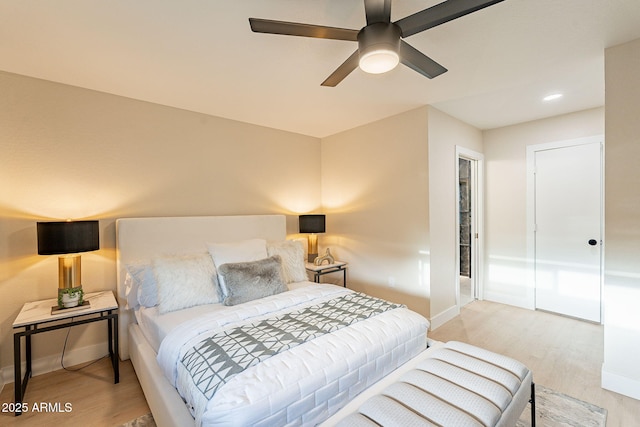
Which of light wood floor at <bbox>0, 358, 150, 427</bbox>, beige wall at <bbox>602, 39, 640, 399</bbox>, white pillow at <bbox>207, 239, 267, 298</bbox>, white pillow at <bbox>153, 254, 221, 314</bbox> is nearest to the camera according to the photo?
light wood floor at <bbox>0, 358, 150, 427</bbox>

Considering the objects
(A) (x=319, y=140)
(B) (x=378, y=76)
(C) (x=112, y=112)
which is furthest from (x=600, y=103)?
(C) (x=112, y=112)

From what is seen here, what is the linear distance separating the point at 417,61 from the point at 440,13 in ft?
1.13

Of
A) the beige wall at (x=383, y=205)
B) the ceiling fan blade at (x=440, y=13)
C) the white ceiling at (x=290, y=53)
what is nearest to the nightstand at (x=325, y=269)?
the beige wall at (x=383, y=205)

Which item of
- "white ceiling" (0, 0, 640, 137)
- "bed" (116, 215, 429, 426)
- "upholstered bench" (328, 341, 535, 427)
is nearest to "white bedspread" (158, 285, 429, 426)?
"bed" (116, 215, 429, 426)

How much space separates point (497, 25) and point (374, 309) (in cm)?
206

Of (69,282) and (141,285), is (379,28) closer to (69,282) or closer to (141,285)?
(141,285)

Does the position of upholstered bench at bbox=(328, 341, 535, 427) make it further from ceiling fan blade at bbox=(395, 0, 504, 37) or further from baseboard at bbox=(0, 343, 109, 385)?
baseboard at bbox=(0, 343, 109, 385)

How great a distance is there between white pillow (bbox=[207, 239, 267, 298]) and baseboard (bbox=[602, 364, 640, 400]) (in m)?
2.96

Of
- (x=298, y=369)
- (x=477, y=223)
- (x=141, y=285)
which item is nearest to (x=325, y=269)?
(x=141, y=285)

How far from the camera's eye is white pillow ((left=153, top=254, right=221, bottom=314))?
2215 millimetres

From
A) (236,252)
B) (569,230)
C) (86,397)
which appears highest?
(569,230)

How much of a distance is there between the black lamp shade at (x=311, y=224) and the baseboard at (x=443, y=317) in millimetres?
1768

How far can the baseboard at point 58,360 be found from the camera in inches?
89.0

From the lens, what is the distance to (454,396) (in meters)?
1.29
